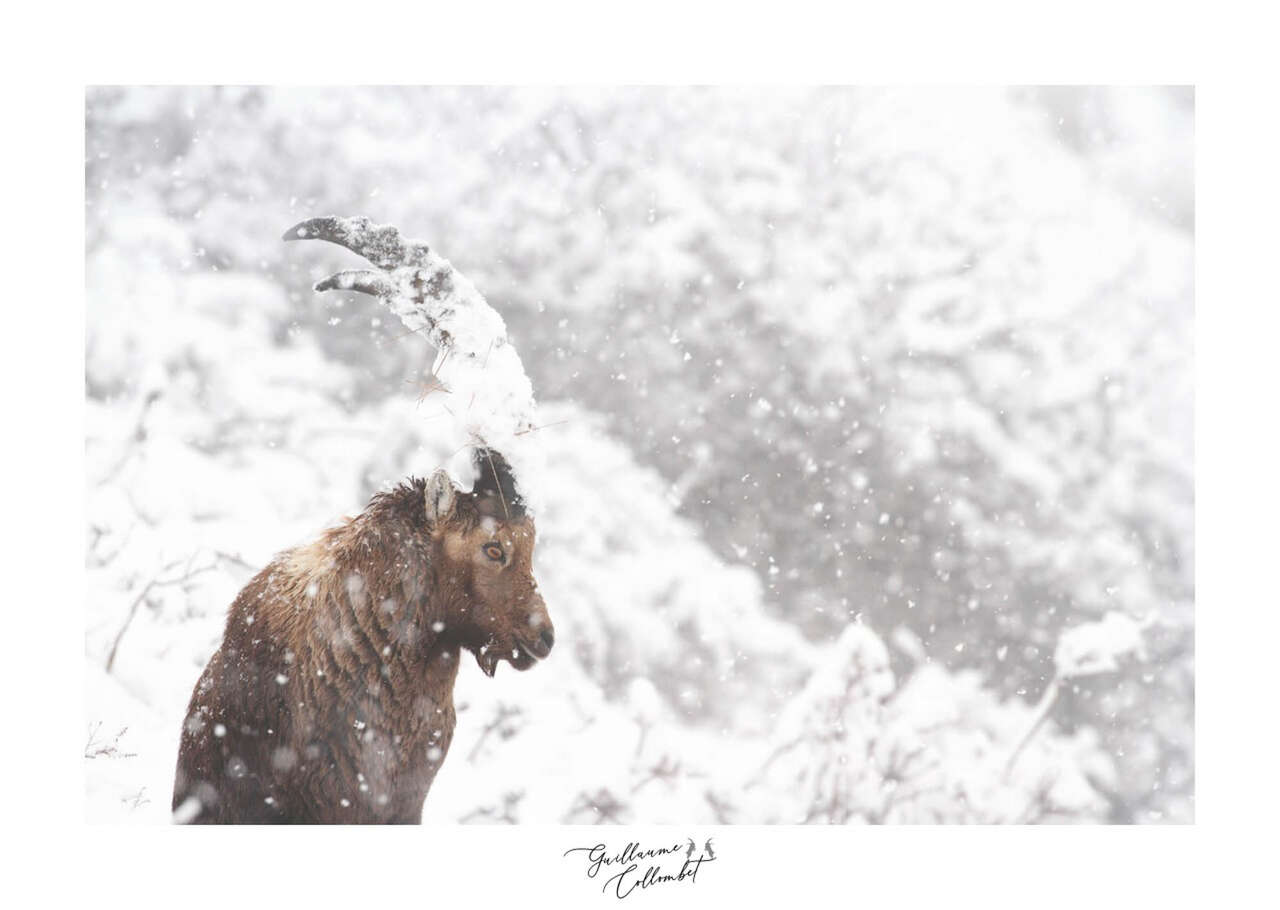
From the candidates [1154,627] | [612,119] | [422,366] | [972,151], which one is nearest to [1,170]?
[422,366]

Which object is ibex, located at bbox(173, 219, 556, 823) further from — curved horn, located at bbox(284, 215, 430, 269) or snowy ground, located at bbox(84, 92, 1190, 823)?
snowy ground, located at bbox(84, 92, 1190, 823)

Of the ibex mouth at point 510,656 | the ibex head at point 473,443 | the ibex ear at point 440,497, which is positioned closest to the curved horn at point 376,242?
the ibex head at point 473,443

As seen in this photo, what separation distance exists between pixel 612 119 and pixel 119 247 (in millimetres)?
1879

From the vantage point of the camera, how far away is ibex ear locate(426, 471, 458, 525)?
2.39 metres

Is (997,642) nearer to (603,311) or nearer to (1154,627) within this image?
(1154,627)

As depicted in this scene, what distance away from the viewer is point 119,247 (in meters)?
3.16

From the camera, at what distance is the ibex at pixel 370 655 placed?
236 cm

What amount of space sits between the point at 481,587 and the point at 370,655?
0.35 meters

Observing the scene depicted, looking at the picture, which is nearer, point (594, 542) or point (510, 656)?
point (510, 656)

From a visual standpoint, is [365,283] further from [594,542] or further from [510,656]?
[594,542]

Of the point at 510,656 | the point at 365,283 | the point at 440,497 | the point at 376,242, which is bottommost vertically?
the point at 510,656
